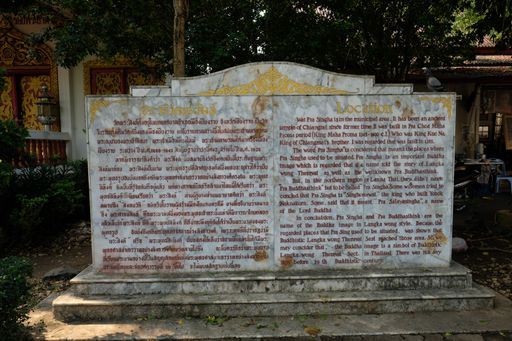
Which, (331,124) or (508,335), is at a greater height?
(331,124)

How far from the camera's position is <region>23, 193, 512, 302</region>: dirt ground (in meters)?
4.60

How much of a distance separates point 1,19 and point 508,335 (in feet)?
37.3

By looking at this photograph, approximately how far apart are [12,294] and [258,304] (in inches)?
75.0

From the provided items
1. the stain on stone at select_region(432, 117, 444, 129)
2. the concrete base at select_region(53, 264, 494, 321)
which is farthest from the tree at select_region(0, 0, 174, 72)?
the stain on stone at select_region(432, 117, 444, 129)

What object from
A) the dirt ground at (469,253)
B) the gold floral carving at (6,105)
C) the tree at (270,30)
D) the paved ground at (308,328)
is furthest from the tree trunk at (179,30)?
the gold floral carving at (6,105)

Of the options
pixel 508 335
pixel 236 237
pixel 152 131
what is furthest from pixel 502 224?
pixel 152 131

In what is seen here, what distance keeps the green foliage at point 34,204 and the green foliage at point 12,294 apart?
2757mm

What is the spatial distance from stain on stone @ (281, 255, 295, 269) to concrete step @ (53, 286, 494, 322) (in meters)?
0.29

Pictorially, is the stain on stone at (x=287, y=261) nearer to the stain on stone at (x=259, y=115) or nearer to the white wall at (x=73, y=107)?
the stain on stone at (x=259, y=115)

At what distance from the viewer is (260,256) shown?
3895 mm

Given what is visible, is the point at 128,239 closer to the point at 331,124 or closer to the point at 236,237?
the point at 236,237

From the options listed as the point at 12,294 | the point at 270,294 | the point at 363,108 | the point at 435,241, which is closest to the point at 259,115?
the point at 363,108

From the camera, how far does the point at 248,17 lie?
6824 millimetres

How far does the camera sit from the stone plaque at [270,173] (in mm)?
3811
